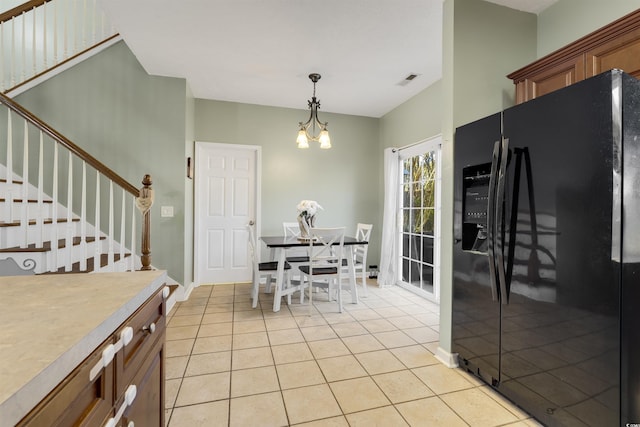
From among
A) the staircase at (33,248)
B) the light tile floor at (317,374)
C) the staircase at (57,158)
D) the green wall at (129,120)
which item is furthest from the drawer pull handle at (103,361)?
the green wall at (129,120)

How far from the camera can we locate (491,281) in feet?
5.74

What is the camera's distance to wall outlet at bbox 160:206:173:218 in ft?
11.8

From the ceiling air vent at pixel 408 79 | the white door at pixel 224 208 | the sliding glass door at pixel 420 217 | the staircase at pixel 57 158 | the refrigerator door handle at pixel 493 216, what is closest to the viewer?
the refrigerator door handle at pixel 493 216

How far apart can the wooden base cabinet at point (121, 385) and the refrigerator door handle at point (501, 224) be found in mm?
1722

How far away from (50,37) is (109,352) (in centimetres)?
421

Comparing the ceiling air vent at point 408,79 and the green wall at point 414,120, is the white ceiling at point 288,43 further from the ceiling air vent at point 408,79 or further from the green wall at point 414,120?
the green wall at point 414,120

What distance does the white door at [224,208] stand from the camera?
434 centimetres

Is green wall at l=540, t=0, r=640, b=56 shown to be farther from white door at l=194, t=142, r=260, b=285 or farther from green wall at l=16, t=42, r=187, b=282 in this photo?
green wall at l=16, t=42, r=187, b=282

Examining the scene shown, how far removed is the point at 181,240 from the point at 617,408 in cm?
383

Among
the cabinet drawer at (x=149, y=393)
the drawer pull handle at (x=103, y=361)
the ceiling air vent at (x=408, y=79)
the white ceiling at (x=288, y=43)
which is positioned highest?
the ceiling air vent at (x=408, y=79)

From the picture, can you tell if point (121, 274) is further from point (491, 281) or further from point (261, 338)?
point (491, 281)

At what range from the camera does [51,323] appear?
2.25ft

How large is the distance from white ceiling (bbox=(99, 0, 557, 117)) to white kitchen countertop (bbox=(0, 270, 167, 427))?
2.21m

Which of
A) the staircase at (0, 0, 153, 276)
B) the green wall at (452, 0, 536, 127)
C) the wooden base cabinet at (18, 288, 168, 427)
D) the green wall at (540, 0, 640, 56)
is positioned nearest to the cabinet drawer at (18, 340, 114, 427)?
the wooden base cabinet at (18, 288, 168, 427)
